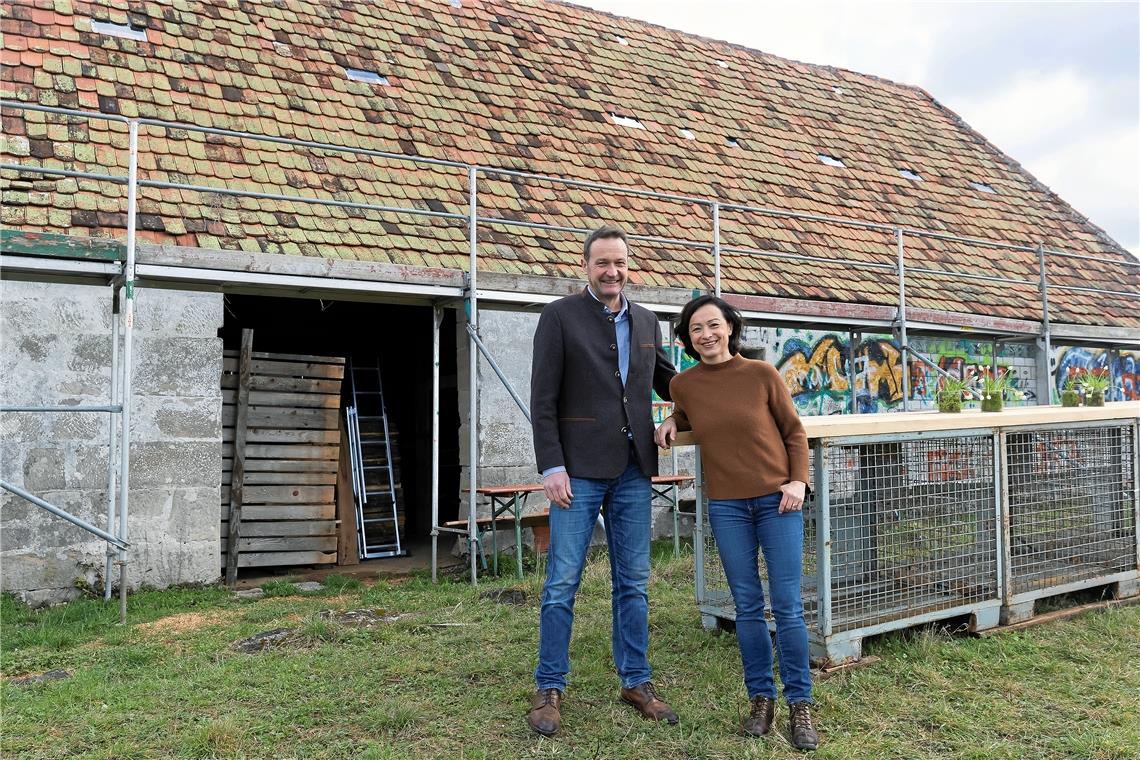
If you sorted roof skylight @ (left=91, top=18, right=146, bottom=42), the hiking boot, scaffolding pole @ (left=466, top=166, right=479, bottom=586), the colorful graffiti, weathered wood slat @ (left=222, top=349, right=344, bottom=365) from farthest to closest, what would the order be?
the colorful graffiti < roof skylight @ (left=91, top=18, right=146, bottom=42) < weathered wood slat @ (left=222, top=349, right=344, bottom=365) < scaffolding pole @ (left=466, top=166, right=479, bottom=586) < the hiking boot

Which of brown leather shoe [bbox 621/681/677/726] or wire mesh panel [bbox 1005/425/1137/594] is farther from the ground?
wire mesh panel [bbox 1005/425/1137/594]

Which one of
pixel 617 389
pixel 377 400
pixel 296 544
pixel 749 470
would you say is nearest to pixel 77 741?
pixel 617 389

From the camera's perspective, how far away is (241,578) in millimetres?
7891

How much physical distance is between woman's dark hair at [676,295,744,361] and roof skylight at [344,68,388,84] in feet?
23.0

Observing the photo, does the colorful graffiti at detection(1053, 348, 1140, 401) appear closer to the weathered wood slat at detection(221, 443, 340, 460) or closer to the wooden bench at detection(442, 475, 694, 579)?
the wooden bench at detection(442, 475, 694, 579)

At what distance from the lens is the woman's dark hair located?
12.7ft

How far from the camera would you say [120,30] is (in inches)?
346

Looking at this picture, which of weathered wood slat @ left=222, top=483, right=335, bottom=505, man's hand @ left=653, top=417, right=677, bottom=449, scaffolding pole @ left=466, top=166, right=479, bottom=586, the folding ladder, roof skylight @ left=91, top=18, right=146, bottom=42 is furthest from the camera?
the folding ladder

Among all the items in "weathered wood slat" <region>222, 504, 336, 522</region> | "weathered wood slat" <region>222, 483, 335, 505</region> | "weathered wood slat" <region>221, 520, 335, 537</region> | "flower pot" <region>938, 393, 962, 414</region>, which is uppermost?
"flower pot" <region>938, 393, 962, 414</region>

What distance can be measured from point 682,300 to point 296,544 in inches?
170

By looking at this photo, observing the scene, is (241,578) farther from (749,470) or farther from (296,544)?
(749,470)

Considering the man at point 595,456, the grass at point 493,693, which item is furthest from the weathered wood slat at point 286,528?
the man at point 595,456

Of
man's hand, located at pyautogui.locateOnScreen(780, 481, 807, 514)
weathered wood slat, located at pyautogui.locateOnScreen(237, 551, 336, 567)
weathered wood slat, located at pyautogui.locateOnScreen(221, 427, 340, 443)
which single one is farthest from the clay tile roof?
man's hand, located at pyautogui.locateOnScreen(780, 481, 807, 514)

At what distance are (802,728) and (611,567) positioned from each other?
Result: 1003mm
